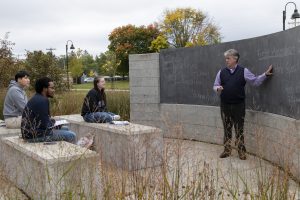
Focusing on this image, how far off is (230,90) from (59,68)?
1055 centimetres

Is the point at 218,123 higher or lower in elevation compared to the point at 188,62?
lower

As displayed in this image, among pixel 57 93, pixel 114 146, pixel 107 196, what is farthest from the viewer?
pixel 57 93

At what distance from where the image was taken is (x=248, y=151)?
7023 millimetres

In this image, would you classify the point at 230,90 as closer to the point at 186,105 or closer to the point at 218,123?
the point at 218,123

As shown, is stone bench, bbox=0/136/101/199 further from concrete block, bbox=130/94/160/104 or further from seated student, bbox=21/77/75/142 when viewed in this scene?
concrete block, bbox=130/94/160/104

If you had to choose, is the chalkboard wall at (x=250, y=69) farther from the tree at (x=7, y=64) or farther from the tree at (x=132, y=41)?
the tree at (x=132, y=41)

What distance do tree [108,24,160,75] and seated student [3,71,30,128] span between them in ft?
164

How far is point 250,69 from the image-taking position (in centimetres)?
693

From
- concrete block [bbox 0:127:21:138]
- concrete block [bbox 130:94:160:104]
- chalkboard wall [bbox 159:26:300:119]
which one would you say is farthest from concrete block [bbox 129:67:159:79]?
concrete block [bbox 0:127:21:138]

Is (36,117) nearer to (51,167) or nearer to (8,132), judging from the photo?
(51,167)

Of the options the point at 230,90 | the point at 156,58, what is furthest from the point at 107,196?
the point at 156,58

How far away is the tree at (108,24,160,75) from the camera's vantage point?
57594 millimetres

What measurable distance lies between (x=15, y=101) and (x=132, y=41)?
52.7 m

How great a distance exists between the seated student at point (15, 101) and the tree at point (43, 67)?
8.19 m
